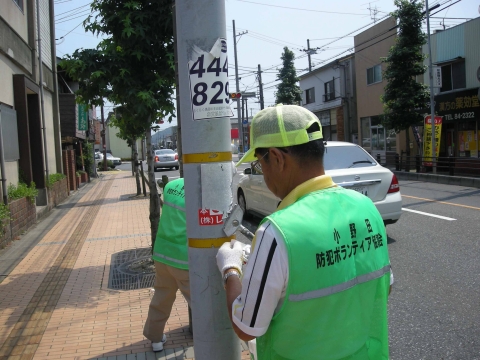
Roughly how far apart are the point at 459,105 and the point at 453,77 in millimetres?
1852

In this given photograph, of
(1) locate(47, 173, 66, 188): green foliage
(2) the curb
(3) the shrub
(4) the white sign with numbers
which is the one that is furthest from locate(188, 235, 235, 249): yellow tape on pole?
(2) the curb

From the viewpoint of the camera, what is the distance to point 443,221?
9.98 m

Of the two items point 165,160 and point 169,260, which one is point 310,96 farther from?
point 169,260

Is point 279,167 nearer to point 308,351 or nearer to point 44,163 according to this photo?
point 308,351

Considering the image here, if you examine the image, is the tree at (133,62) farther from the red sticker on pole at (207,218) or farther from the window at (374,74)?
the window at (374,74)

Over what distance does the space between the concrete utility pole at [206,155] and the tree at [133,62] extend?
181 inches

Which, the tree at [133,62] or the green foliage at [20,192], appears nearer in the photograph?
the tree at [133,62]

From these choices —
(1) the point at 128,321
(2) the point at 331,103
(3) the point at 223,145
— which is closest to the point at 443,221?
(1) the point at 128,321

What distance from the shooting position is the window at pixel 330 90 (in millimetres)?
37625

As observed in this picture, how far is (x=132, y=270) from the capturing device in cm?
727

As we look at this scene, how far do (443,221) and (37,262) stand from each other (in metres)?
7.98

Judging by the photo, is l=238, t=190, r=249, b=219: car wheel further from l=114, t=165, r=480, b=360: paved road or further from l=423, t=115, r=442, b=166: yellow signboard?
l=423, t=115, r=442, b=166: yellow signboard

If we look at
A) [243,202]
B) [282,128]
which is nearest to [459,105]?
[243,202]

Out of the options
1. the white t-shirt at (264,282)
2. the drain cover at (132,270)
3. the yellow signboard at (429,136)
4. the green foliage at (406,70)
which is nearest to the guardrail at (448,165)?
the yellow signboard at (429,136)
